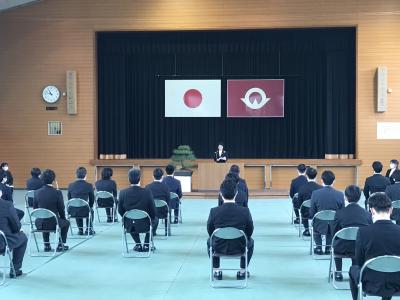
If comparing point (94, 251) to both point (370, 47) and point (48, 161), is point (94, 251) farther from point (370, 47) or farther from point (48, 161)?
point (370, 47)

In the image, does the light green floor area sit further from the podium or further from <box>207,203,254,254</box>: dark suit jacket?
the podium

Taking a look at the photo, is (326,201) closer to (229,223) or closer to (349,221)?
(349,221)

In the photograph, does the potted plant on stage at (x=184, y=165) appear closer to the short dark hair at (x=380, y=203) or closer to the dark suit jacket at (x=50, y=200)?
the dark suit jacket at (x=50, y=200)

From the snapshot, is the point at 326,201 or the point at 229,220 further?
the point at 326,201

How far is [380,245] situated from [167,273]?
3.23 metres

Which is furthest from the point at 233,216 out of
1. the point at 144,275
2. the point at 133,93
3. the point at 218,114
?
the point at 133,93

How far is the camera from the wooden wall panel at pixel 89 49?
1792 cm

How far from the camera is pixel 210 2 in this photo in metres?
18.1

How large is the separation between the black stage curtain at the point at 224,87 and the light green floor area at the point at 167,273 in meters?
8.93

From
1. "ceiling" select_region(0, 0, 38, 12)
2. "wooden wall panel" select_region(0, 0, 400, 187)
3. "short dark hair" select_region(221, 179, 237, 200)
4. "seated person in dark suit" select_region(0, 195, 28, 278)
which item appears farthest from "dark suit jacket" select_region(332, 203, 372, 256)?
"ceiling" select_region(0, 0, 38, 12)

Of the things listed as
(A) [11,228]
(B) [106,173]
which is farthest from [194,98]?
(A) [11,228]

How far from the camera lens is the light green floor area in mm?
6402

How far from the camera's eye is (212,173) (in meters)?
16.7

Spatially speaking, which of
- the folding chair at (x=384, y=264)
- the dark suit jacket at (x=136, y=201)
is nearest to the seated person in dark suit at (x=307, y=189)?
the dark suit jacket at (x=136, y=201)
